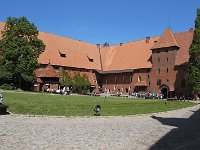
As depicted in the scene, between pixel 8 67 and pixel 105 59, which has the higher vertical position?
pixel 105 59

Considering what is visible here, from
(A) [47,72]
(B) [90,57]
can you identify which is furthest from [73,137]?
(B) [90,57]

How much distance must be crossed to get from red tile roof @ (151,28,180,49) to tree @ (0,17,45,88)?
31.8 m

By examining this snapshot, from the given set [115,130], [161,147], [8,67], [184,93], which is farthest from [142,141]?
[184,93]

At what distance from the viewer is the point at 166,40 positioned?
80625mm

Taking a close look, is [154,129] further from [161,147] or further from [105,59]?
[105,59]

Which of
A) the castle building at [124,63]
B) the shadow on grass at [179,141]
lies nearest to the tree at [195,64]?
the castle building at [124,63]

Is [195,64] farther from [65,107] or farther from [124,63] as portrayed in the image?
[65,107]

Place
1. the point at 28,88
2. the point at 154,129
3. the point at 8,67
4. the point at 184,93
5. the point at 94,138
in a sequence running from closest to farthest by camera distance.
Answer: the point at 94,138
the point at 154,129
the point at 8,67
the point at 28,88
the point at 184,93

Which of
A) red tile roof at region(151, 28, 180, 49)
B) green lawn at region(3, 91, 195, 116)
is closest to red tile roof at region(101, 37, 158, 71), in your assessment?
red tile roof at region(151, 28, 180, 49)

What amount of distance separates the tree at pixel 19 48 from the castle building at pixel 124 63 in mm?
11794

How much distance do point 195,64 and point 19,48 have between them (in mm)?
34704

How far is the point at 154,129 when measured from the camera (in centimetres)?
1919

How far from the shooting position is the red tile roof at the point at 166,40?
79500 mm

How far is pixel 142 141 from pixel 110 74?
79403mm
